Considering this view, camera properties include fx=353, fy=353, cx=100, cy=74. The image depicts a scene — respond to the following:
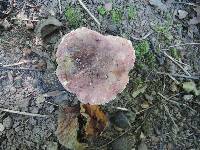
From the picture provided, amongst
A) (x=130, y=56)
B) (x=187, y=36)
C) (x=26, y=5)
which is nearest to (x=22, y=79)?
(x=26, y=5)

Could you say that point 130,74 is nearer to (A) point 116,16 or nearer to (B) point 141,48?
(B) point 141,48

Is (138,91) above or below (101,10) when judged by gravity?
below

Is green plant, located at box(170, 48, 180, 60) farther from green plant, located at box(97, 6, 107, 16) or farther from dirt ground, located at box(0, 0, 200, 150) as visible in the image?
green plant, located at box(97, 6, 107, 16)

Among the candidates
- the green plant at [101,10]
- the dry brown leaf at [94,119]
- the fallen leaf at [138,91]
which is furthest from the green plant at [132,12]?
the dry brown leaf at [94,119]

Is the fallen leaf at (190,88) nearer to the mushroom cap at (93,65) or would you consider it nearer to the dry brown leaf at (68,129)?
the mushroom cap at (93,65)

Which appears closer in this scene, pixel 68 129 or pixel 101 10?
pixel 68 129

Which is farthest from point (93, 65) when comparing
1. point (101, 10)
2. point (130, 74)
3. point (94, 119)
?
point (101, 10)

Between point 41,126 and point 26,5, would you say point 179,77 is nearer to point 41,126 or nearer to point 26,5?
point 41,126
